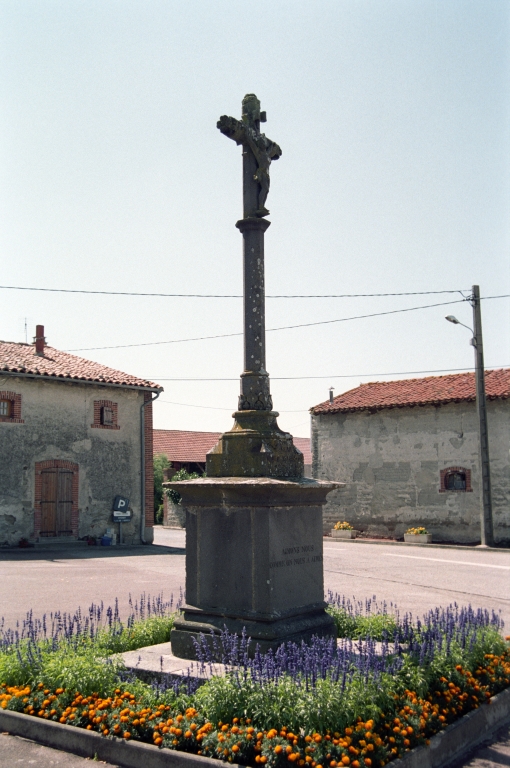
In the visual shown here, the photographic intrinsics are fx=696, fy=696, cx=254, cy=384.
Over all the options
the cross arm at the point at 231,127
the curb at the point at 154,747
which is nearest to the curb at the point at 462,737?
the curb at the point at 154,747

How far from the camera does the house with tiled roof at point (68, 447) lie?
18.7m

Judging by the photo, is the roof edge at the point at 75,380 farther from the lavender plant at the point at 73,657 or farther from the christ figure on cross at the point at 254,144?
the christ figure on cross at the point at 254,144

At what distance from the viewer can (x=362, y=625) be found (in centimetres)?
623

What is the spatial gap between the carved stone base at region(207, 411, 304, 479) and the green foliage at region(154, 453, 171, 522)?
30174 mm

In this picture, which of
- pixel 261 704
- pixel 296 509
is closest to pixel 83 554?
pixel 296 509

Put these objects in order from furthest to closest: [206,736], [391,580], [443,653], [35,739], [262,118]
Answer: [391,580] < [262,118] < [443,653] < [35,739] < [206,736]

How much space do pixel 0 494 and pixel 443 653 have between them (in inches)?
610

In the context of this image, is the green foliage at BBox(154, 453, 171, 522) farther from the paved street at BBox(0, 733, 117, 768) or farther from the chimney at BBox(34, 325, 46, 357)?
the paved street at BBox(0, 733, 117, 768)

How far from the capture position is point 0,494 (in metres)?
18.2

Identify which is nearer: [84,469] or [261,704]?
[261,704]

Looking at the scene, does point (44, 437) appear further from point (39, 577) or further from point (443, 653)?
point (443, 653)

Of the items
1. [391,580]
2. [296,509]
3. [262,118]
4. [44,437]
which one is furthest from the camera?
[44,437]

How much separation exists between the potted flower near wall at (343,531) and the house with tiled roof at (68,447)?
23.0ft

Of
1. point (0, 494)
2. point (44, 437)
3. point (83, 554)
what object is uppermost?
point (44, 437)
